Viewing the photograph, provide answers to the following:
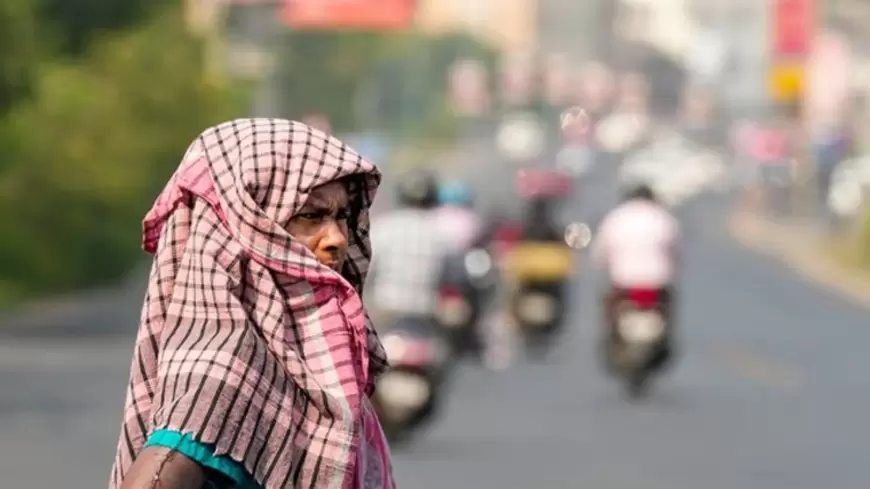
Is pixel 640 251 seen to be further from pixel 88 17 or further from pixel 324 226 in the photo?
pixel 88 17

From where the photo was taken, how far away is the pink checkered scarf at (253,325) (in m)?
3.18

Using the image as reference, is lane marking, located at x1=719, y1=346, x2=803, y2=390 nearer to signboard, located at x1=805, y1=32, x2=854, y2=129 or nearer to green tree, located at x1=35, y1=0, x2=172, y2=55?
green tree, located at x1=35, y1=0, x2=172, y2=55

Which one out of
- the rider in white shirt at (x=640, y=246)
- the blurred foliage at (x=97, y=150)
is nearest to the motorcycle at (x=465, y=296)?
the rider in white shirt at (x=640, y=246)

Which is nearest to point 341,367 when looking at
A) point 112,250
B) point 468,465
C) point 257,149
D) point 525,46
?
point 257,149

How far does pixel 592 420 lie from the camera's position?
53.7 feet

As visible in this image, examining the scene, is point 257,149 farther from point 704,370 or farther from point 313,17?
point 313,17

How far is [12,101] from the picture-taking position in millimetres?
23234

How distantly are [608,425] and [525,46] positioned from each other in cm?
15293

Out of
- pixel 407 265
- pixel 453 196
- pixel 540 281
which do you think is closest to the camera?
pixel 407 265

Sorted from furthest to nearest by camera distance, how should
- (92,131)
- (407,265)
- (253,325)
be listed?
1. (92,131)
2. (407,265)
3. (253,325)

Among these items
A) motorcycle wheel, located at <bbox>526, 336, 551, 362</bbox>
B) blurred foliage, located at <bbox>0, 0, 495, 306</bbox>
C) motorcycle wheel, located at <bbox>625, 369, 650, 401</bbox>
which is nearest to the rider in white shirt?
motorcycle wheel, located at <bbox>625, 369, 650, 401</bbox>

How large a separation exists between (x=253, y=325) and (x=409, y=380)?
1077 cm

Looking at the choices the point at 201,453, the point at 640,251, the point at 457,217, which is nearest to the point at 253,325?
the point at 201,453

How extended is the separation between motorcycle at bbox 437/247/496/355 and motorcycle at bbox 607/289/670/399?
132cm
